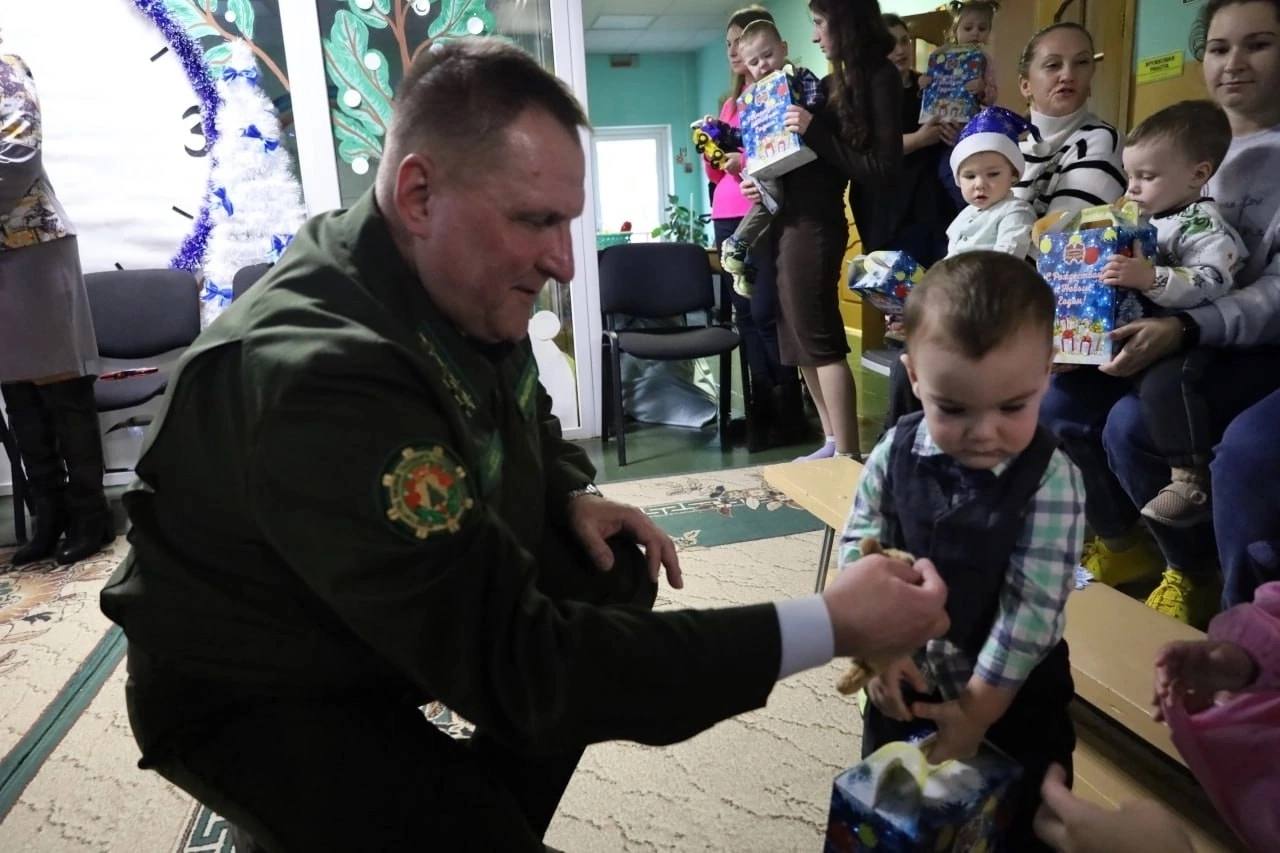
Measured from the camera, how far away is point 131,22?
127 inches

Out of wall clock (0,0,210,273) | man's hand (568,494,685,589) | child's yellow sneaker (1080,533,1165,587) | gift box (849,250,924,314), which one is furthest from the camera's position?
wall clock (0,0,210,273)

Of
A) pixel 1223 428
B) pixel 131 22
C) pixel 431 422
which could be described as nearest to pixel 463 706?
pixel 431 422

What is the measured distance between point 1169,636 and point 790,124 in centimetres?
190

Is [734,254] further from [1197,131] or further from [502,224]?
[502,224]

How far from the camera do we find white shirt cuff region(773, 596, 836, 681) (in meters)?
0.82

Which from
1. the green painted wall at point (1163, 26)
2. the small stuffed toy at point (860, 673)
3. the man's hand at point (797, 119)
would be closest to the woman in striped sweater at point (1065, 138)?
the man's hand at point (797, 119)

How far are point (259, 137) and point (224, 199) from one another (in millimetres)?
295

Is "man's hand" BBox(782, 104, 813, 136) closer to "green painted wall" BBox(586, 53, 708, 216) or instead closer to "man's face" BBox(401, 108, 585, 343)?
"man's face" BBox(401, 108, 585, 343)

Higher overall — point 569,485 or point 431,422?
point 431,422

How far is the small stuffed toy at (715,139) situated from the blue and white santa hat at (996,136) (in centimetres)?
132

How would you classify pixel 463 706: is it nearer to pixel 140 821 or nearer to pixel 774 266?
pixel 140 821

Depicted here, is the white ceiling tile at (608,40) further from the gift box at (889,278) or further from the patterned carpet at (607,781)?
the patterned carpet at (607,781)

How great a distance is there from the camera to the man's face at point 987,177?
6.79 ft

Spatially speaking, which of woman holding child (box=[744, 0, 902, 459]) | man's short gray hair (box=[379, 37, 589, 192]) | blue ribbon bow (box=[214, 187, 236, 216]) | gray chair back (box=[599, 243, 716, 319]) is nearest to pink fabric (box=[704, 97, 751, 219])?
gray chair back (box=[599, 243, 716, 319])
